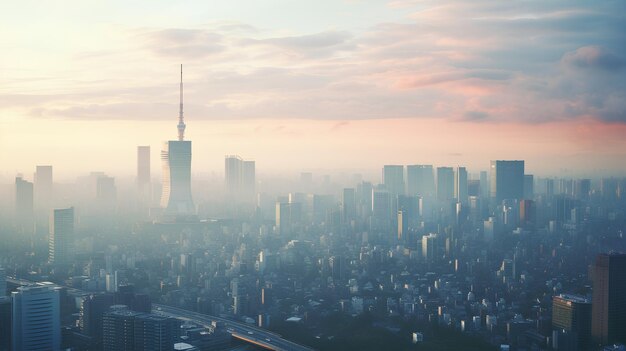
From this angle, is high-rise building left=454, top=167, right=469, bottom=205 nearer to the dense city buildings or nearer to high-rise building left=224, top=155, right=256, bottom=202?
the dense city buildings

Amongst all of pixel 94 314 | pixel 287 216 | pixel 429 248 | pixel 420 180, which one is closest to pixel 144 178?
pixel 287 216

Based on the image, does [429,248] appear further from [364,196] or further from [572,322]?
[572,322]

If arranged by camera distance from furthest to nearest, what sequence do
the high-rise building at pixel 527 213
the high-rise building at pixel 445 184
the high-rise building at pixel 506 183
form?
the high-rise building at pixel 445 184, the high-rise building at pixel 506 183, the high-rise building at pixel 527 213

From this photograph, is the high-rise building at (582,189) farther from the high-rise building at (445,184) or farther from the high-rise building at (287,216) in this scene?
the high-rise building at (287,216)

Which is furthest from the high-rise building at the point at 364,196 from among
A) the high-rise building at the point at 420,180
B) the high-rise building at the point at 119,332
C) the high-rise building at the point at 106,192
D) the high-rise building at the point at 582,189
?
the high-rise building at the point at 119,332

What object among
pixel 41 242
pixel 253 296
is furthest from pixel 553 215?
pixel 41 242

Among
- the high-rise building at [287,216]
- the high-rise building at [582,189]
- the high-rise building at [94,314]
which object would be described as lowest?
the high-rise building at [94,314]
